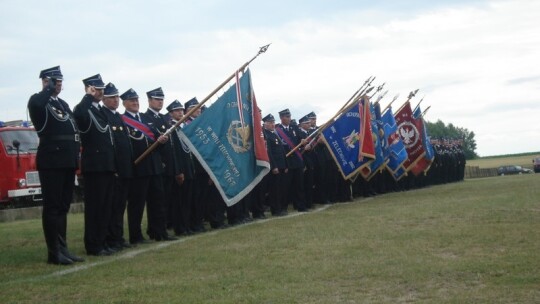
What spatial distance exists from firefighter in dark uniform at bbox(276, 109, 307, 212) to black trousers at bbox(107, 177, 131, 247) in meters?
5.56

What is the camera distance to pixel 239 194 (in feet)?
34.8

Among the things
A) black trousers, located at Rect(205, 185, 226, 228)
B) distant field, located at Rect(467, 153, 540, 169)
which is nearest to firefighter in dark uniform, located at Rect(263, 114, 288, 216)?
black trousers, located at Rect(205, 185, 226, 228)

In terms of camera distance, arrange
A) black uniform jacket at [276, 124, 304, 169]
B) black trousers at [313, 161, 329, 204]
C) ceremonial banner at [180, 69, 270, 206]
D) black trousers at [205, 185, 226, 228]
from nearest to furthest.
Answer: ceremonial banner at [180, 69, 270, 206], black trousers at [205, 185, 226, 228], black uniform jacket at [276, 124, 304, 169], black trousers at [313, 161, 329, 204]

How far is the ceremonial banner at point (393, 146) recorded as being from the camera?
2070 cm

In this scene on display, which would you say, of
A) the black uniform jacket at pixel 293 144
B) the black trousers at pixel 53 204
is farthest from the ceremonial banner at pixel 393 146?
the black trousers at pixel 53 204

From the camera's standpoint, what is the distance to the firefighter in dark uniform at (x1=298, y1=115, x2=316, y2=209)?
16141mm

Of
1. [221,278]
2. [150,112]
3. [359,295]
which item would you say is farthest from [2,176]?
[359,295]

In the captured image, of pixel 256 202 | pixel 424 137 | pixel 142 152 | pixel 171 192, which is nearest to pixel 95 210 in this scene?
pixel 142 152

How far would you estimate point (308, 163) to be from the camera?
647 inches

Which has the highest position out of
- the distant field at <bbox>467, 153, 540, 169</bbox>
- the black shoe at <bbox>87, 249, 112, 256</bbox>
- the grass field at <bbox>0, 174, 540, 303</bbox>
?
the distant field at <bbox>467, 153, 540, 169</bbox>

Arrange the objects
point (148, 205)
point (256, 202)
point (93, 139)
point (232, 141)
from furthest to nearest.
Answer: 1. point (256, 202)
2. point (232, 141)
3. point (148, 205)
4. point (93, 139)

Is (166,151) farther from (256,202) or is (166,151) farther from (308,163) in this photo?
(308,163)

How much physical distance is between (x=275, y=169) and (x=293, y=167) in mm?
1041

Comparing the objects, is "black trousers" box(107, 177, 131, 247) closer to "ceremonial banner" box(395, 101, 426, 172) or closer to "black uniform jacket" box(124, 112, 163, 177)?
"black uniform jacket" box(124, 112, 163, 177)
